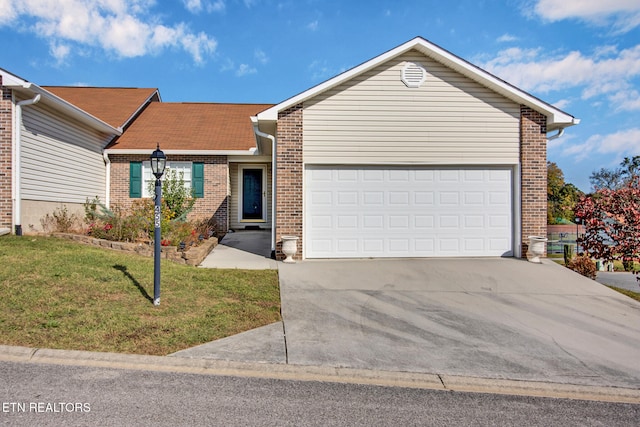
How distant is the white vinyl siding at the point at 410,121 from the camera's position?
33.9ft

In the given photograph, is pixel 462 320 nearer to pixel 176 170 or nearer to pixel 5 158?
pixel 5 158

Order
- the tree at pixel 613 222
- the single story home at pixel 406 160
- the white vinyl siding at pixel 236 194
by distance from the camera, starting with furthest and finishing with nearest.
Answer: the white vinyl siding at pixel 236 194
the single story home at pixel 406 160
the tree at pixel 613 222

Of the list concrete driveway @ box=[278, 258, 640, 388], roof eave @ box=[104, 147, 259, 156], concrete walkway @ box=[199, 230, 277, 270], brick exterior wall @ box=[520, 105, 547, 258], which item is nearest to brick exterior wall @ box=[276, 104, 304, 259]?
concrete walkway @ box=[199, 230, 277, 270]

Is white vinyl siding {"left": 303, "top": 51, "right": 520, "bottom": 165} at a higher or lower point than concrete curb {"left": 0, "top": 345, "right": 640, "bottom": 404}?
higher

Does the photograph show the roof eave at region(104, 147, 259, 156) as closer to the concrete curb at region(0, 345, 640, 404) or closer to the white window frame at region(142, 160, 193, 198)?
the white window frame at region(142, 160, 193, 198)

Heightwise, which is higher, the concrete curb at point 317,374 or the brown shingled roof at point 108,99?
the brown shingled roof at point 108,99

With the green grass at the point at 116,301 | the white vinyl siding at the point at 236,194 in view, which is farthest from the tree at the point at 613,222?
the white vinyl siding at the point at 236,194

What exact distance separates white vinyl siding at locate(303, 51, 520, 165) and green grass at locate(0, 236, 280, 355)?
3.84 meters

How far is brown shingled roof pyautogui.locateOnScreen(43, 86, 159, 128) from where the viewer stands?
16500 millimetres

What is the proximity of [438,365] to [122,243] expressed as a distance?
7.95 meters

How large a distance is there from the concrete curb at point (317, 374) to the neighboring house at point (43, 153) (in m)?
7.13

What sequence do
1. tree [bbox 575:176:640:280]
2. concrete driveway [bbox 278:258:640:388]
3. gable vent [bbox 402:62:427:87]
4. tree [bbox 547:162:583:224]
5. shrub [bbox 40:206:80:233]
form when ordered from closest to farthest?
concrete driveway [bbox 278:258:640:388]
tree [bbox 575:176:640:280]
gable vent [bbox 402:62:427:87]
shrub [bbox 40:206:80:233]
tree [bbox 547:162:583:224]

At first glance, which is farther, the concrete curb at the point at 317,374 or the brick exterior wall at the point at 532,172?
the brick exterior wall at the point at 532,172

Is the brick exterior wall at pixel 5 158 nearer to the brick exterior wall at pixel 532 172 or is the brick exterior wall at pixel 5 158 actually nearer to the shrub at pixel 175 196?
the shrub at pixel 175 196
